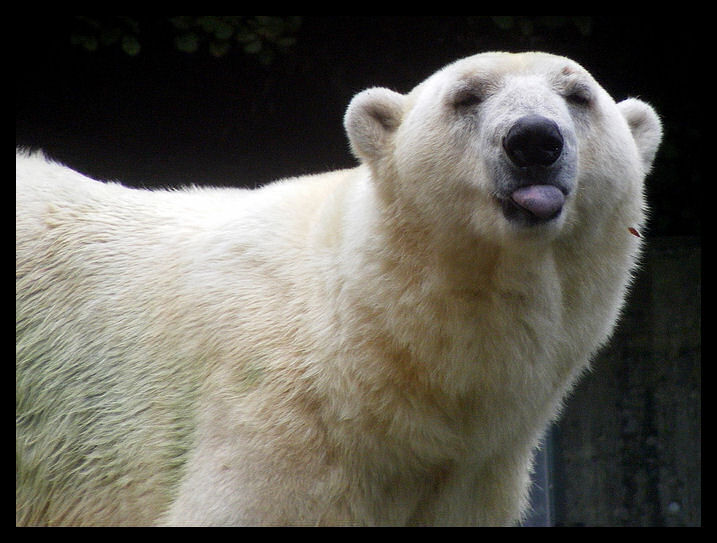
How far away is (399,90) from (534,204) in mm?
3229

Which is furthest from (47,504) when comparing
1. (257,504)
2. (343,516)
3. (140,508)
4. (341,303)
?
(341,303)

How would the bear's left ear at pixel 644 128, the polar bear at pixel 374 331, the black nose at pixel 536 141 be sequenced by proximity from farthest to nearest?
1. the bear's left ear at pixel 644 128
2. the polar bear at pixel 374 331
3. the black nose at pixel 536 141

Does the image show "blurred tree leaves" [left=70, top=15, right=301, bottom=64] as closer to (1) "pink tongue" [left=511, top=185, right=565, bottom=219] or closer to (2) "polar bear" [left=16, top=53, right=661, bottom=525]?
(2) "polar bear" [left=16, top=53, right=661, bottom=525]

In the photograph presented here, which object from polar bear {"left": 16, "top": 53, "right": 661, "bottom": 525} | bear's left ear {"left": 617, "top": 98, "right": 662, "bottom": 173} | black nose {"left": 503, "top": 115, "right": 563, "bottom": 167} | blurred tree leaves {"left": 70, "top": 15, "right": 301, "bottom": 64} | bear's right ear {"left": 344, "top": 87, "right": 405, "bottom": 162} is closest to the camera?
black nose {"left": 503, "top": 115, "right": 563, "bottom": 167}

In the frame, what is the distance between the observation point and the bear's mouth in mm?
2516

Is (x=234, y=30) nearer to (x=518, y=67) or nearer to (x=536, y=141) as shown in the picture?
(x=518, y=67)

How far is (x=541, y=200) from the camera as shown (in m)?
2.51

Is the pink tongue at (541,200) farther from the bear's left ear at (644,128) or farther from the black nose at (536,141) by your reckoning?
the bear's left ear at (644,128)

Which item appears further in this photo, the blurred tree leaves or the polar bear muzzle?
the blurred tree leaves

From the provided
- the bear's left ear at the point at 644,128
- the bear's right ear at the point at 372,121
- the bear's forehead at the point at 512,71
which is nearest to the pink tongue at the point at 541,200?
the bear's forehead at the point at 512,71

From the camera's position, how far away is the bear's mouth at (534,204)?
2.52 meters

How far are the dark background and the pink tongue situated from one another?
8.72ft

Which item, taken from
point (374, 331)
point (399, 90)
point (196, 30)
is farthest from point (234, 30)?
point (374, 331)

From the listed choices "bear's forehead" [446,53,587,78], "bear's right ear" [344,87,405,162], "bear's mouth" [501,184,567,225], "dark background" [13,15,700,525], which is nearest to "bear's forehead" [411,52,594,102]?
"bear's forehead" [446,53,587,78]
